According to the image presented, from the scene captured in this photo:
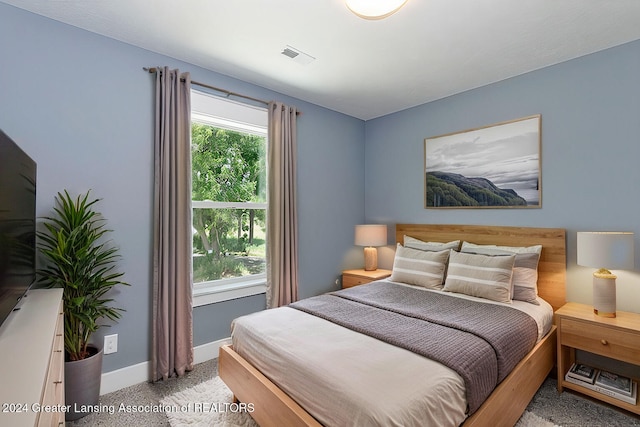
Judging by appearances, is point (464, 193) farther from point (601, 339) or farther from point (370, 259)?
point (601, 339)

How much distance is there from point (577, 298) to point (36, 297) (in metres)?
3.86

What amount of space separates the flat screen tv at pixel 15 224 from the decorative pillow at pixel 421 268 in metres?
2.77

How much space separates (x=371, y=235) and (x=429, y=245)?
71 centimetres

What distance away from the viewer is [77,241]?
2.01 m

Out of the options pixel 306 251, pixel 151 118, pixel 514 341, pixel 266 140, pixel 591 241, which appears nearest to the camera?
pixel 514 341

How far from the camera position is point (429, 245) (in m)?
3.29

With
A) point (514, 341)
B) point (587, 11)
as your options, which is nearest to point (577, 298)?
point (514, 341)

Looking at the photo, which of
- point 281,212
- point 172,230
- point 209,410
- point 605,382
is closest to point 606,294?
point 605,382

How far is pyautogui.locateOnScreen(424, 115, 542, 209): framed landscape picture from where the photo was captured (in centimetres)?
286

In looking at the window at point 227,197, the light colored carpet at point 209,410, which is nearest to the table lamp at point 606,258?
the light colored carpet at point 209,410

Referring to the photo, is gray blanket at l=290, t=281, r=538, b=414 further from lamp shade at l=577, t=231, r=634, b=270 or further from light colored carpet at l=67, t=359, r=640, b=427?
lamp shade at l=577, t=231, r=634, b=270

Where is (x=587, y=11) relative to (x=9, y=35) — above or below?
above

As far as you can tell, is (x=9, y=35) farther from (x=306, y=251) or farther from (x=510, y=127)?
(x=510, y=127)

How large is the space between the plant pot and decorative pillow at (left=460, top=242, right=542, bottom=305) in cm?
315
